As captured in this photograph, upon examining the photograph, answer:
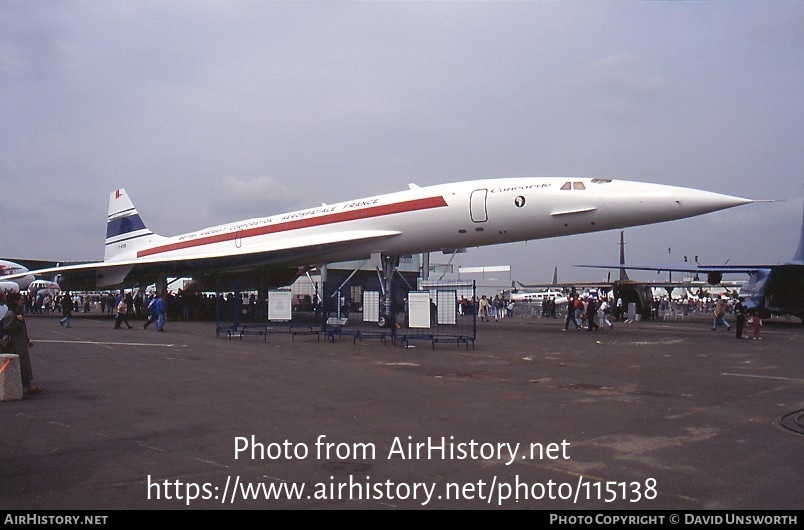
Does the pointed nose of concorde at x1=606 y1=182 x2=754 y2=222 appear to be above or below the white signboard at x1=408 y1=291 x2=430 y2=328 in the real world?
above

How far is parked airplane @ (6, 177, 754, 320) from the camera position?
52.2ft

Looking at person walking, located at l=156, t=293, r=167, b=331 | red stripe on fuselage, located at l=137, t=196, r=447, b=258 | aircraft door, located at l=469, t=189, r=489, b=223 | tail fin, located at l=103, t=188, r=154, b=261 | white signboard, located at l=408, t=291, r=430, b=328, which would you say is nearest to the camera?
white signboard, located at l=408, t=291, r=430, b=328

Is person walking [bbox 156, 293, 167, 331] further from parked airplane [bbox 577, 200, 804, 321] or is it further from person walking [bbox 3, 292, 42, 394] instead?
parked airplane [bbox 577, 200, 804, 321]

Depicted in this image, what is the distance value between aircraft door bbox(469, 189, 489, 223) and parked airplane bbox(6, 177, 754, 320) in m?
0.03

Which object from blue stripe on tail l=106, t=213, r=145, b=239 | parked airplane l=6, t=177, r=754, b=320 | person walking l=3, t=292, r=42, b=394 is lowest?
person walking l=3, t=292, r=42, b=394

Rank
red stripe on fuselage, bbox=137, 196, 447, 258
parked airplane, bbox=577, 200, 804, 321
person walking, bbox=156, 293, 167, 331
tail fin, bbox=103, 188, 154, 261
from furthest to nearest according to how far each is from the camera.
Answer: tail fin, bbox=103, 188, 154, 261 < parked airplane, bbox=577, 200, 804, 321 < person walking, bbox=156, 293, 167, 331 < red stripe on fuselage, bbox=137, 196, 447, 258

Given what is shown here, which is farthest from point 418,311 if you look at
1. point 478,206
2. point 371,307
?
point 478,206

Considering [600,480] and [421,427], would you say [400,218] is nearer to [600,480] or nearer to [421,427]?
[421,427]

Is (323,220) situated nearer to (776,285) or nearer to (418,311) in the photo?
(418,311)

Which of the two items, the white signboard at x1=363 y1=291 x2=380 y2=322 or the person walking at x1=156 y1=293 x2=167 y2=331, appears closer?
the white signboard at x1=363 y1=291 x2=380 y2=322

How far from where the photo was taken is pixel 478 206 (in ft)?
58.1

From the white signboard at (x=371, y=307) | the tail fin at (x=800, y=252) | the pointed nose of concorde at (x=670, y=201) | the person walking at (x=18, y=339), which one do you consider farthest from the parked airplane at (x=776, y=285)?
the person walking at (x=18, y=339)

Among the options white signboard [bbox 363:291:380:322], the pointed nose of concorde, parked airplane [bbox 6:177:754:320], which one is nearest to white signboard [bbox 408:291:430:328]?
white signboard [bbox 363:291:380:322]
